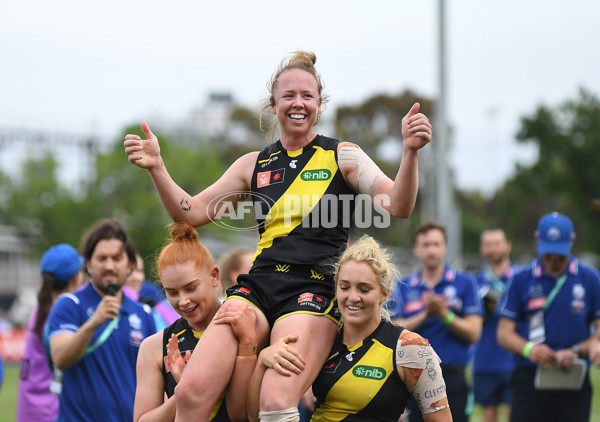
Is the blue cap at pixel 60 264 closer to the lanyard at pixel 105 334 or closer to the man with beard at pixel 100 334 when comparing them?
the man with beard at pixel 100 334

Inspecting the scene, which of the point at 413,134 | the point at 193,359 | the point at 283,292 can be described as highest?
the point at 413,134

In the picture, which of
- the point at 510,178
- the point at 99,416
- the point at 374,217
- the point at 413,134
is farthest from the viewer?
the point at 510,178

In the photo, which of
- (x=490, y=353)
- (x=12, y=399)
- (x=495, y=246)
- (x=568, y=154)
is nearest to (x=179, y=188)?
(x=490, y=353)

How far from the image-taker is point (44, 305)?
651cm

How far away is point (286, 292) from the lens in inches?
165

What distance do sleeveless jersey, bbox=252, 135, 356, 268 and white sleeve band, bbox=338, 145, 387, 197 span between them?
63 millimetres

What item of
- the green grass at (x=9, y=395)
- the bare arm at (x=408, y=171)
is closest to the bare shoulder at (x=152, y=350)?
the bare arm at (x=408, y=171)

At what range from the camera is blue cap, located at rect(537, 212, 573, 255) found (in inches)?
271

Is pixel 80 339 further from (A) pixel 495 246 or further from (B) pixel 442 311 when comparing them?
(A) pixel 495 246

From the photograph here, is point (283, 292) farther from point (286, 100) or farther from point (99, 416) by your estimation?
point (99, 416)

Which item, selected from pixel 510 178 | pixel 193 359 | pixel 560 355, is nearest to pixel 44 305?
pixel 193 359

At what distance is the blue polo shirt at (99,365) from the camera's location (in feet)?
17.9

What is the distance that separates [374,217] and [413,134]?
48.9 inches

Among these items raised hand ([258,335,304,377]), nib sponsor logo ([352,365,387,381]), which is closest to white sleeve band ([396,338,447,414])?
nib sponsor logo ([352,365,387,381])
